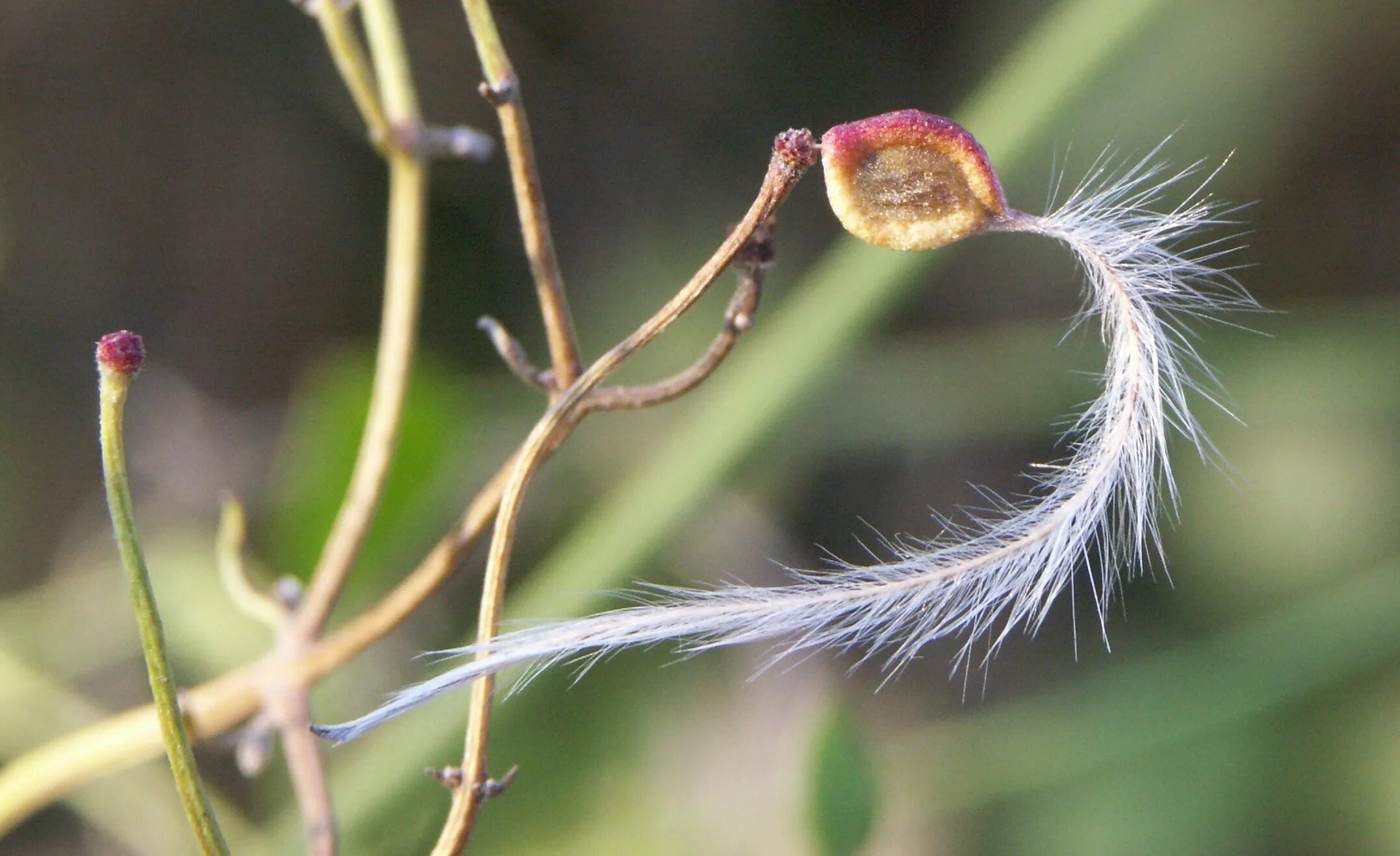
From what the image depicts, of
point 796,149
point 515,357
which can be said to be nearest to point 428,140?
point 515,357

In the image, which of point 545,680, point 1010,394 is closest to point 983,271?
point 1010,394

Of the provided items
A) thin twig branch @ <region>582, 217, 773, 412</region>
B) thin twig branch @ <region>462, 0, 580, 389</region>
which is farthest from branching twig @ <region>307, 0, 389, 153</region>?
thin twig branch @ <region>582, 217, 773, 412</region>

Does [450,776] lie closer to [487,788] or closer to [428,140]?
[487,788]

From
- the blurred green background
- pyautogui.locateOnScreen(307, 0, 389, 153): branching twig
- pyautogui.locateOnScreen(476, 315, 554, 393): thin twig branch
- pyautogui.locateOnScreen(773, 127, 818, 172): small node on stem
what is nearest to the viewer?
pyautogui.locateOnScreen(773, 127, 818, 172): small node on stem

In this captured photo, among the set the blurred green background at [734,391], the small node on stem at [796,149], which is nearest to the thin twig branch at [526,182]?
the small node on stem at [796,149]

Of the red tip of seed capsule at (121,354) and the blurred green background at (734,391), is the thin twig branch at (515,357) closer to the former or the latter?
the red tip of seed capsule at (121,354)

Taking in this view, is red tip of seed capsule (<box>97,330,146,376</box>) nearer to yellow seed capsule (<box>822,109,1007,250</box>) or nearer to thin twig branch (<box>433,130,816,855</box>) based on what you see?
thin twig branch (<box>433,130,816,855</box>)
